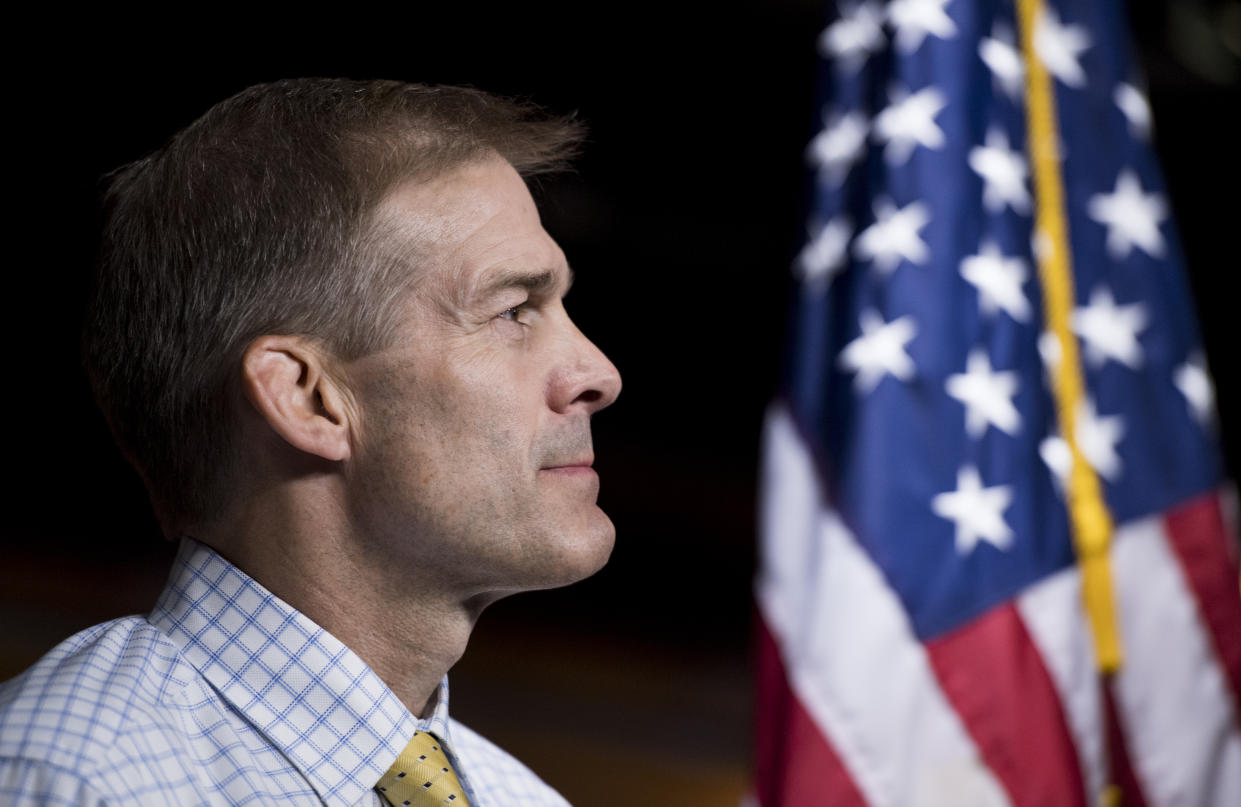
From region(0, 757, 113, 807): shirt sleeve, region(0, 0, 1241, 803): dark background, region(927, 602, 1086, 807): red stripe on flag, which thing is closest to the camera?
region(0, 757, 113, 807): shirt sleeve

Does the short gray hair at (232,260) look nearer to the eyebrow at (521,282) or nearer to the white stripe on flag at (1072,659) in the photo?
the eyebrow at (521,282)

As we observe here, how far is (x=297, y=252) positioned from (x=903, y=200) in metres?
1.15

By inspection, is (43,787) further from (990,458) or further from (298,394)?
(990,458)

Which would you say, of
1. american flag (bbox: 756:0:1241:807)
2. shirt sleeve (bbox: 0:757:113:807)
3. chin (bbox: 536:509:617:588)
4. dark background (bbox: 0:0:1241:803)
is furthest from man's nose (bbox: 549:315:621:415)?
dark background (bbox: 0:0:1241:803)

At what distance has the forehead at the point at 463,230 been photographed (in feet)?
3.43

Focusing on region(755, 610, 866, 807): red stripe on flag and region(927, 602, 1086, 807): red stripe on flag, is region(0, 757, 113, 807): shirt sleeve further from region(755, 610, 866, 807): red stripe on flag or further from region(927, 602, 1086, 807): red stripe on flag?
region(927, 602, 1086, 807): red stripe on flag

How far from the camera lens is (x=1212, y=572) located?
73.3 inches

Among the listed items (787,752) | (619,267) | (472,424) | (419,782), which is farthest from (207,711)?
(619,267)

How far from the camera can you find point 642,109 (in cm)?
532

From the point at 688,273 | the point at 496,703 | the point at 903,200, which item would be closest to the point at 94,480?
the point at 496,703

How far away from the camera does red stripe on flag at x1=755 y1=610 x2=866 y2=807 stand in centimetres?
168

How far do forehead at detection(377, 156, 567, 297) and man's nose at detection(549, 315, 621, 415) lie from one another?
0.29 ft

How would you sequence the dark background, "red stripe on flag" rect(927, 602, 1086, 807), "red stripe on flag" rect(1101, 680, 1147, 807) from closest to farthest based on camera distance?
"red stripe on flag" rect(927, 602, 1086, 807)
"red stripe on flag" rect(1101, 680, 1147, 807)
the dark background

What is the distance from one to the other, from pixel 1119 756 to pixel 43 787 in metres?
1.55
